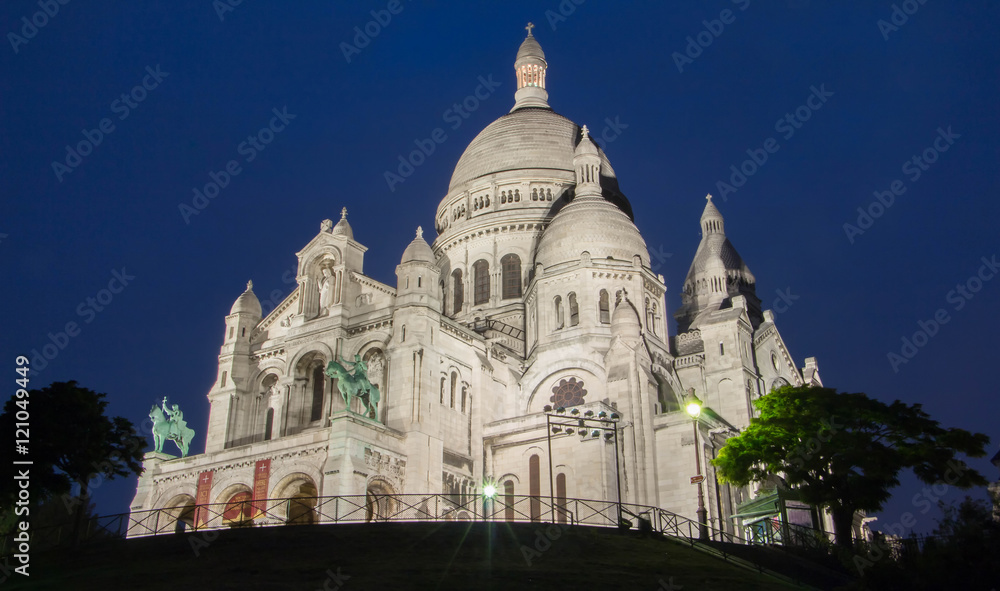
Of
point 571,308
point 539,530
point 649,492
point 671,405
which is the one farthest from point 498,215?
point 539,530

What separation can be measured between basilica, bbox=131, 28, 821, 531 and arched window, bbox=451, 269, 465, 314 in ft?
0.34

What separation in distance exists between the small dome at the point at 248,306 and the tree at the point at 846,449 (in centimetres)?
3155

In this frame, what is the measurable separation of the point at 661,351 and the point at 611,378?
8102 millimetres

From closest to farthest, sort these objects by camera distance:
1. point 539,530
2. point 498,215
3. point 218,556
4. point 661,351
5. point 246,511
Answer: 1. point 218,556
2. point 539,530
3. point 246,511
4. point 661,351
5. point 498,215

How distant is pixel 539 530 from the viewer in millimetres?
34938

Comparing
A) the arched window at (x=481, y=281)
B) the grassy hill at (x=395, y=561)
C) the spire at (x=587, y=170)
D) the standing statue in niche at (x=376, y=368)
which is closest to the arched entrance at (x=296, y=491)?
the standing statue in niche at (x=376, y=368)

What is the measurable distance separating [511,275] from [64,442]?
39.8 metres

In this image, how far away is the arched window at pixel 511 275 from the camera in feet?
233

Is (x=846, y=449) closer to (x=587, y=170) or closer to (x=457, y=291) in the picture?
(x=587, y=170)

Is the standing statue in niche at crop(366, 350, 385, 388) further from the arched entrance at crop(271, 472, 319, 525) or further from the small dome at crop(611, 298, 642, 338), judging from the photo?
the small dome at crop(611, 298, 642, 338)

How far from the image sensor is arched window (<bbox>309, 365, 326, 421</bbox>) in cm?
5747

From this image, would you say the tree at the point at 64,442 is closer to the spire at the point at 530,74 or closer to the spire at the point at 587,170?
the spire at the point at 587,170

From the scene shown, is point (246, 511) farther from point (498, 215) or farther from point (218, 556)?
point (498, 215)

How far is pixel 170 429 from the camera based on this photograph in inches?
2173
